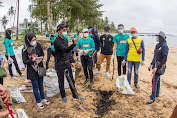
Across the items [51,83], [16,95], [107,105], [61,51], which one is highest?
[61,51]

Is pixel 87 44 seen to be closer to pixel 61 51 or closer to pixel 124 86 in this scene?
pixel 61 51

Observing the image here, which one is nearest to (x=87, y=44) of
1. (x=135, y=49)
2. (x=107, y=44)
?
(x=107, y=44)

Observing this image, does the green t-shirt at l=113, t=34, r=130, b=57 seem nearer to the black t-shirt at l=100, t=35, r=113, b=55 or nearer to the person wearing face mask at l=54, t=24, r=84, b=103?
the black t-shirt at l=100, t=35, r=113, b=55

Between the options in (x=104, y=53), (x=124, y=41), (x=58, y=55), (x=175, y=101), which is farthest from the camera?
(x=104, y=53)

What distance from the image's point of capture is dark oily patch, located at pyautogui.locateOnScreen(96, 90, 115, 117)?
3.37 metres

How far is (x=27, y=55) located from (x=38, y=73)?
19.0 inches

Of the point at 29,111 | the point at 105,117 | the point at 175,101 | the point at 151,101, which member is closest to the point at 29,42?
the point at 29,111

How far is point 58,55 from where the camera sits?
A: 10.9 feet

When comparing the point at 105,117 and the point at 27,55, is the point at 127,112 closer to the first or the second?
the point at 105,117

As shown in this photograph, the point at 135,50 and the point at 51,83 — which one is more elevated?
the point at 135,50

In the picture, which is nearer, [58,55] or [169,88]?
[58,55]

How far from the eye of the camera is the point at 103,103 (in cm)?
374

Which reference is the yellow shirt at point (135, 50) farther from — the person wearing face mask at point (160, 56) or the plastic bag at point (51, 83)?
the plastic bag at point (51, 83)

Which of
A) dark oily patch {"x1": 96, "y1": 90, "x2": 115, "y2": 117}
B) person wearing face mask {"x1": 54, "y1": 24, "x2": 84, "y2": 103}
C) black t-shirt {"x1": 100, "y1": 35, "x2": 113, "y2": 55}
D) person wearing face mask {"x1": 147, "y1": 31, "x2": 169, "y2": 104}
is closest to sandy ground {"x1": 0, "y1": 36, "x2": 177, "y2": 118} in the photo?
dark oily patch {"x1": 96, "y1": 90, "x2": 115, "y2": 117}
